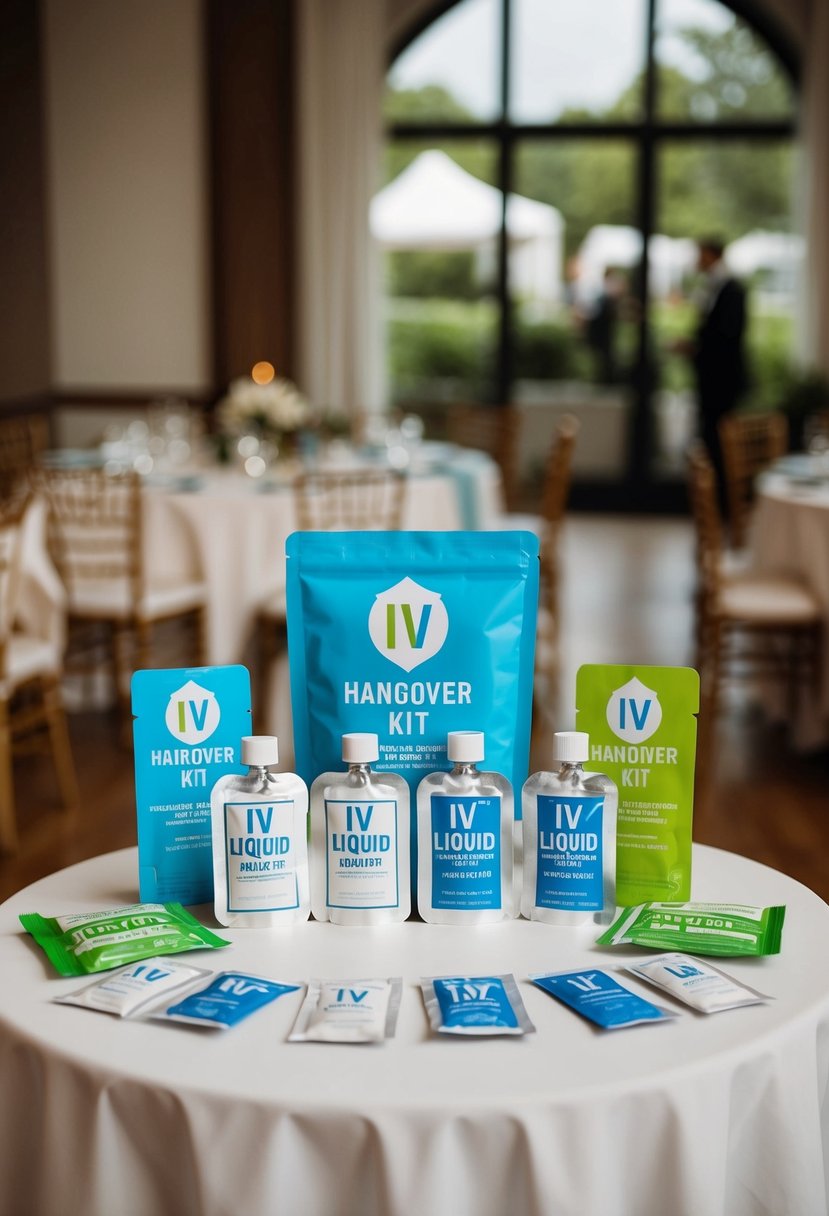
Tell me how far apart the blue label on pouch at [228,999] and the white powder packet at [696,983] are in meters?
0.33

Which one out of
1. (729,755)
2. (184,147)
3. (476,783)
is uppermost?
(184,147)

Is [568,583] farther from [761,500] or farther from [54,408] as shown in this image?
[54,408]

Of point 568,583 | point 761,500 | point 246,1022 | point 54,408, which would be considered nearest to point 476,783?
point 246,1022

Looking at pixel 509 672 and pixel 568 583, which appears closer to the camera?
pixel 509 672

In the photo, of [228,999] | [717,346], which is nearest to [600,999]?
[228,999]

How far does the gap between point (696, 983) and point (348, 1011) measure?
1.04ft

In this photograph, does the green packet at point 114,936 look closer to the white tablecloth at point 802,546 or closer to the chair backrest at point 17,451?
the white tablecloth at point 802,546

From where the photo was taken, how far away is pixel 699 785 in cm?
437

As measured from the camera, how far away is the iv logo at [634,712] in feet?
4.97

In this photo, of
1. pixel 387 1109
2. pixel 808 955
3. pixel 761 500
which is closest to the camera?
pixel 387 1109

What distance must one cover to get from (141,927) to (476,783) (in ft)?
1.17

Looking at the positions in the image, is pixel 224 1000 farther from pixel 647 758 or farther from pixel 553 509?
pixel 553 509

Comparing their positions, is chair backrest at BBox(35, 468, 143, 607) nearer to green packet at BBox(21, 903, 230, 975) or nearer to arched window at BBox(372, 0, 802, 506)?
green packet at BBox(21, 903, 230, 975)

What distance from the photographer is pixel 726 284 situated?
9289 mm
